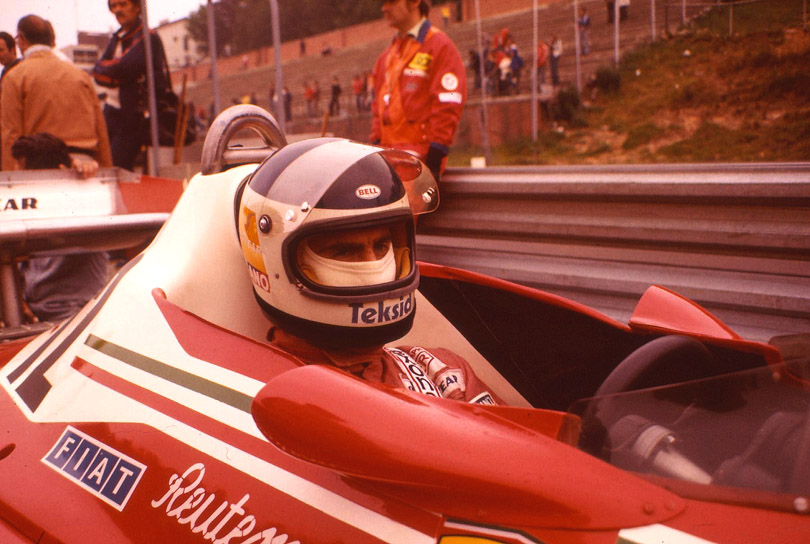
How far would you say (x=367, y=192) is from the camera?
5.27ft

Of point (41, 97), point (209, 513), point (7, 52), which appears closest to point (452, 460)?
point (209, 513)

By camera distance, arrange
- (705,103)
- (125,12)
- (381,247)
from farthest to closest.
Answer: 1. (705,103)
2. (125,12)
3. (381,247)

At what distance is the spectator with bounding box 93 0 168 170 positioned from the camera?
5613 mm

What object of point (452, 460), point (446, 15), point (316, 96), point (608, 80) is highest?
point (446, 15)

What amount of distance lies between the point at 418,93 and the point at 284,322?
10.5 ft

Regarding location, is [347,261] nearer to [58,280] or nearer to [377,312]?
[377,312]

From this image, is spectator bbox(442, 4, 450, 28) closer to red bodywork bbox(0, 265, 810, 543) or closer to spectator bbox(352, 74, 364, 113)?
spectator bbox(352, 74, 364, 113)

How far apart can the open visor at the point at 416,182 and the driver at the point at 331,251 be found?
205 mm

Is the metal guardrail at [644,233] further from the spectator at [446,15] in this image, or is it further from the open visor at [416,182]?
the spectator at [446,15]

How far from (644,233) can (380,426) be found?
2.85 meters

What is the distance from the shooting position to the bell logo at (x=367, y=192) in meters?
1.59

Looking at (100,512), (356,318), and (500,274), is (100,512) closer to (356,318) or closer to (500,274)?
(356,318)

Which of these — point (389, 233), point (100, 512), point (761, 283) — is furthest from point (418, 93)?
point (100, 512)

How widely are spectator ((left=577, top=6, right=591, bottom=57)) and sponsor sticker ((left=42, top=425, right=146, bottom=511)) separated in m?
19.8
